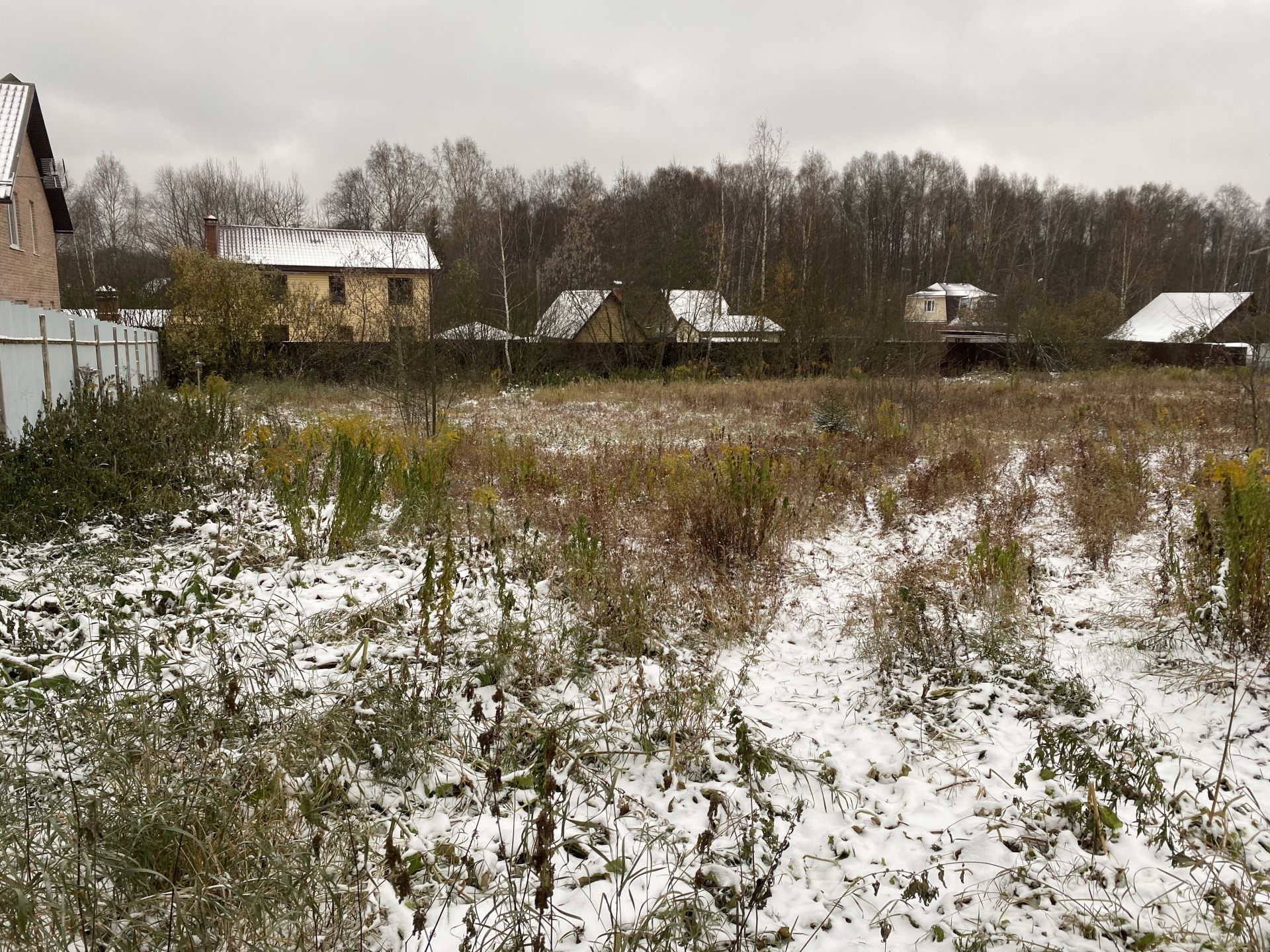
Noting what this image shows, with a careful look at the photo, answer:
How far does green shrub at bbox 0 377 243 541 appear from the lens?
568 cm

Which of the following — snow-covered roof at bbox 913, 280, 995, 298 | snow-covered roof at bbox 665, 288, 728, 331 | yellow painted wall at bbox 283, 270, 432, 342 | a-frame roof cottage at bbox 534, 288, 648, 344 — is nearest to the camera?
yellow painted wall at bbox 283, 270, 432, 342

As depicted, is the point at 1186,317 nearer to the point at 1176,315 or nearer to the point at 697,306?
the point at 1176,315

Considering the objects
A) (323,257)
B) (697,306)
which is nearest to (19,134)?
(323,257)

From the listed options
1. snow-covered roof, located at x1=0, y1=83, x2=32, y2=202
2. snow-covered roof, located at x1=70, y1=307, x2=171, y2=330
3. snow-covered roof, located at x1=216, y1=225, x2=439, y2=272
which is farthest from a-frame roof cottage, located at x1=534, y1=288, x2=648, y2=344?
snow-covered roof, located at x1=0, y1=83, x2=32, y2=202

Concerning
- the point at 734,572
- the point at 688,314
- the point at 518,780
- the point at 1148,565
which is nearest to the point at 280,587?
the point at 518,780

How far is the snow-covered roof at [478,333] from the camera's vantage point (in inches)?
921

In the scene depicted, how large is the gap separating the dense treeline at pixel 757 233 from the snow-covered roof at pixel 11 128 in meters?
7.75

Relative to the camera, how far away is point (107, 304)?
23.2 metres

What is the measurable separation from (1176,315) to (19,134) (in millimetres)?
43123

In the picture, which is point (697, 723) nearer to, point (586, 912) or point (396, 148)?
point (586, 912)

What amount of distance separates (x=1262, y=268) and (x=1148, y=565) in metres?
56.5

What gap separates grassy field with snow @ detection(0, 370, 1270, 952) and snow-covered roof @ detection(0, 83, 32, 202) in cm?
1360

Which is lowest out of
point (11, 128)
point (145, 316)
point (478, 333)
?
point (478, 333)

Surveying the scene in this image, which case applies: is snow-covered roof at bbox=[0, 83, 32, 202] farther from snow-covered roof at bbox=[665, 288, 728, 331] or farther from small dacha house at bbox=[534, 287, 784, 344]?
snow-covered roof at bbox=[665, 288, 728, 331]
